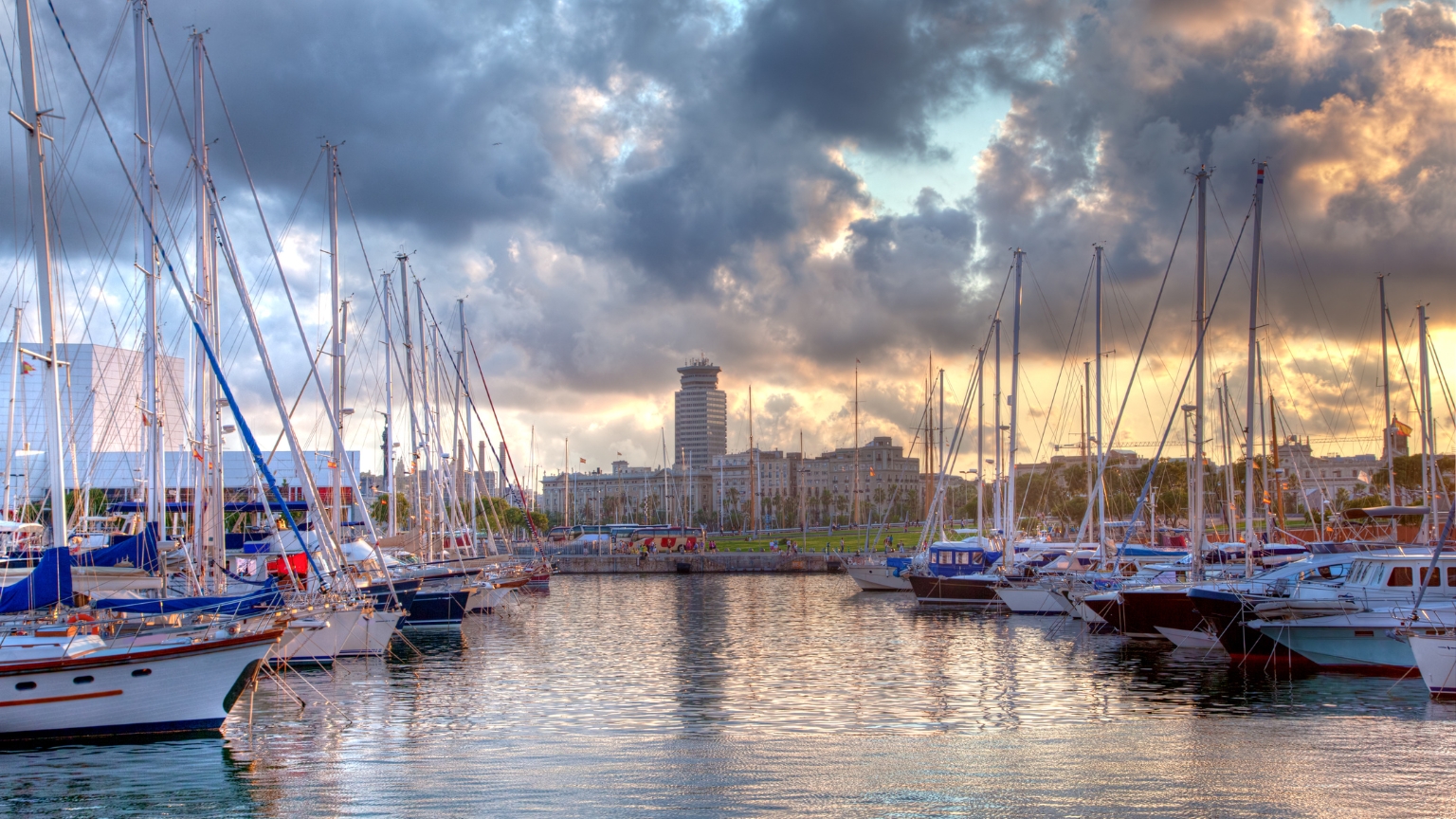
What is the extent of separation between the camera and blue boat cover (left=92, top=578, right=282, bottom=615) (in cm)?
2670

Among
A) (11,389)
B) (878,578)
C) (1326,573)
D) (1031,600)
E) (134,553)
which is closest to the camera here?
(134,553)

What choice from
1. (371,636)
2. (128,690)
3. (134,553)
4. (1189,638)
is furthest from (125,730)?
(1189,638)

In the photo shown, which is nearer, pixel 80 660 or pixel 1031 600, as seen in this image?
pixel 80 660

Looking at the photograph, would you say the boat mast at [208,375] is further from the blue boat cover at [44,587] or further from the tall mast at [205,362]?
the blue boat cover at [44,587]

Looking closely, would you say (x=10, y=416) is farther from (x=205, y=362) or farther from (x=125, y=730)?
(x=125, y=730)

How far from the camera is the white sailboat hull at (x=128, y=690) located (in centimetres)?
2236

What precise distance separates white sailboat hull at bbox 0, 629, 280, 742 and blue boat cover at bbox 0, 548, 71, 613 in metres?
2.45

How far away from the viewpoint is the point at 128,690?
22797 mm

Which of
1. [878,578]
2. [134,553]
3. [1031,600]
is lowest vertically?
[878,578]

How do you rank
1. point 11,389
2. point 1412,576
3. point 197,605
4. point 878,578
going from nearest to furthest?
point 197,605, point 1412,576, point 11,389, point 878,578

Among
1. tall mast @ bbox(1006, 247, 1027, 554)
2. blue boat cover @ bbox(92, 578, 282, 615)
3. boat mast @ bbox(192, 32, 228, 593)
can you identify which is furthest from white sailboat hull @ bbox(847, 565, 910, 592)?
blue boat cover @ bbox(92, 578, 282, 615)

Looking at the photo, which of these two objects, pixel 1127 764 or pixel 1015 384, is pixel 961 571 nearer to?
pixel 1015 384

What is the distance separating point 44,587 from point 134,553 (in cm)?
762

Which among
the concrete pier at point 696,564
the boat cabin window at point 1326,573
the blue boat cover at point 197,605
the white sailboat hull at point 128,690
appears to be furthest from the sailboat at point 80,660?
the concrete pier at point 696,564
